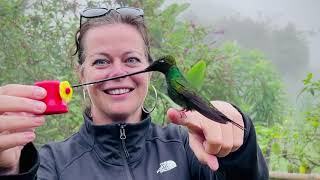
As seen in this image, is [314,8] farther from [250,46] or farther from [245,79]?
[245,79]

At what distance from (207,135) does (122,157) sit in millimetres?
480

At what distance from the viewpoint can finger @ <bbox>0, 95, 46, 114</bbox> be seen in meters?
0.80

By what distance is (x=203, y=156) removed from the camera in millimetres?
913

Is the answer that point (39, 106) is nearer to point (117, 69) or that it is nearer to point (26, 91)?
point (26, 91)

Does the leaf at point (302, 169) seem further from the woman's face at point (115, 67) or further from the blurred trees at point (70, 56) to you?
the woman's face at point (115, 67)

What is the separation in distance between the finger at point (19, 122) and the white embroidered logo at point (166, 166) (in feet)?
1.86

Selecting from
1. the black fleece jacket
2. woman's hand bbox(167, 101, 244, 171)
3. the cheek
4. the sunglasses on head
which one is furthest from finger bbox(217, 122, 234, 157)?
the sunglasses on head

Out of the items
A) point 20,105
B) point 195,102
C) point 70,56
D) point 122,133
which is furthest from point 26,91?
point 70,56

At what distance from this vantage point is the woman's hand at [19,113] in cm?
80

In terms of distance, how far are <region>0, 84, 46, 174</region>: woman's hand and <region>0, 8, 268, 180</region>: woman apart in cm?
35

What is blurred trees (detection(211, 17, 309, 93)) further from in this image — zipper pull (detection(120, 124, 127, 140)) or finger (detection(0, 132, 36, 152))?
finger (detection(0, 132, 36, 152))

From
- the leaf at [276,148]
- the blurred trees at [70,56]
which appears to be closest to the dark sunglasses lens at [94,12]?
the blurred trees at [70,56]

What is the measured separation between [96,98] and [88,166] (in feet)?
0.67

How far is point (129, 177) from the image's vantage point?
1261mm
